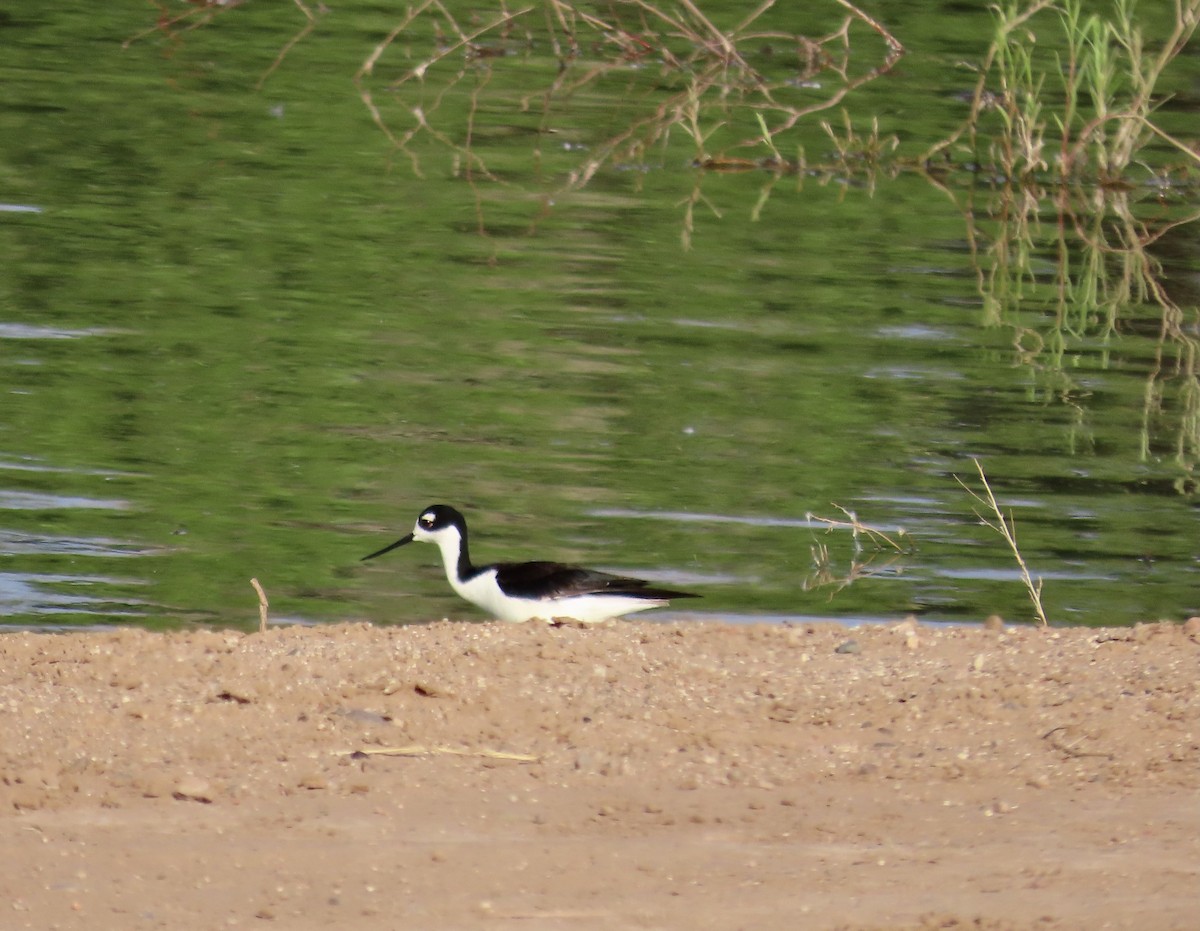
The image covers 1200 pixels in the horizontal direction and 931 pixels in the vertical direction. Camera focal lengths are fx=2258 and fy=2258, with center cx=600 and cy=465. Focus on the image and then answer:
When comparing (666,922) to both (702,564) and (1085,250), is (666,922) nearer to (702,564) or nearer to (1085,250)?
(702,564)

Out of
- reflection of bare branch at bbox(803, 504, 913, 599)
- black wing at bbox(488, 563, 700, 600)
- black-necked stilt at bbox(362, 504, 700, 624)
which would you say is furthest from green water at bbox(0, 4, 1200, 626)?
black wing at bbox(488, 563, 700, 600)

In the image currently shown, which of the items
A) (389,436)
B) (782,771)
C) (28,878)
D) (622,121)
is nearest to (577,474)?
(389,436)

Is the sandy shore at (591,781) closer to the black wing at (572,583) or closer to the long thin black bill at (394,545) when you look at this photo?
the black wing at (572,583)

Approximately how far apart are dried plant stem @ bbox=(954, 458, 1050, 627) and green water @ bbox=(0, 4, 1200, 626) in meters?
0.09

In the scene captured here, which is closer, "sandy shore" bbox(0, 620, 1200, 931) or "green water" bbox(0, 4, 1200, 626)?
"sandy shore" bbox(0, 620, 1200, 931)

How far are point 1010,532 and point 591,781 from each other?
4.66 m

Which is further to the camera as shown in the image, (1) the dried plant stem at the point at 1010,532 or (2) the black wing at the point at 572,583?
(1) the dried plant stem at the point at 1010,532

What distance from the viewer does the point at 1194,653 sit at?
7543 mm

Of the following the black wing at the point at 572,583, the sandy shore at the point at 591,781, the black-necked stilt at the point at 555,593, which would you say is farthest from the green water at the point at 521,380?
the sandy shore at the point at 591,781

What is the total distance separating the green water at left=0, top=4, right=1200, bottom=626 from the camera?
382 inches

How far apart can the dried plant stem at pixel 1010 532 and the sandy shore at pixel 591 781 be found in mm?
934

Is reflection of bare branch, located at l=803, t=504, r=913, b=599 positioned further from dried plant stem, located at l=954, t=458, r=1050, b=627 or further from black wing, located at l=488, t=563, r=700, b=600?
black wing, located at l=488, t=563, r=700, b=600

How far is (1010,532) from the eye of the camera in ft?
33.7

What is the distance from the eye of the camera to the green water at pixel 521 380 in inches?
382
